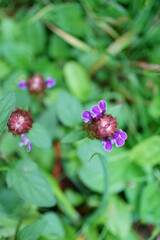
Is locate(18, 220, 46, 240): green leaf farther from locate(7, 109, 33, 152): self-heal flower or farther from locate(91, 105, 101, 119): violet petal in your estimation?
locate(91, 105, 101, 119): violet petal

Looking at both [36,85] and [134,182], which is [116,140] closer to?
[36,85]

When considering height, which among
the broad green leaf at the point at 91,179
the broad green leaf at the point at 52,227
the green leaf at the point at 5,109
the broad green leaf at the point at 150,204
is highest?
the green leaf at the point at 5,109

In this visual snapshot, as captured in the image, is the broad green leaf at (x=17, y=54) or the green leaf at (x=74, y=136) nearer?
the green leaf at (x=74, y=136)

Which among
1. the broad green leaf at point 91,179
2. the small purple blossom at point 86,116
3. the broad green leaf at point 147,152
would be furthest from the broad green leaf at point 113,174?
the small purple blossom at point 86,116

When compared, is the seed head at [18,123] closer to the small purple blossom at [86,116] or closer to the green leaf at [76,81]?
the small purple blossom at [86,116]

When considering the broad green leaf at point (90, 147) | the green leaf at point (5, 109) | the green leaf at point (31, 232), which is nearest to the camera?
the green leaf at point (5, 109)

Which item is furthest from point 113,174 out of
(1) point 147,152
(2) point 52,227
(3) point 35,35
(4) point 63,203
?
(3) point 35,35

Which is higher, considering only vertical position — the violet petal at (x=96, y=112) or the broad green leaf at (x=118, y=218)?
the violet petal at (x=96, y=112)
